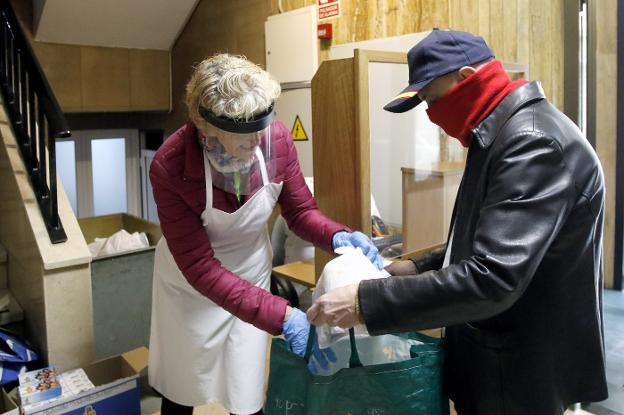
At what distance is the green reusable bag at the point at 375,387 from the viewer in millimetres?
1118

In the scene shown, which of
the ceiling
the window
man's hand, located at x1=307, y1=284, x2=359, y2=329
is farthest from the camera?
the window

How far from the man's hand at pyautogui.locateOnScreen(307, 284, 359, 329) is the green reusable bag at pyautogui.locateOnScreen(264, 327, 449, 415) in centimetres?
12

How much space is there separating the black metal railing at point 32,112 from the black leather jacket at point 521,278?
5.64 feet

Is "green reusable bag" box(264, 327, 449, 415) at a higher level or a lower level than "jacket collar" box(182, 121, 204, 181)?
lower

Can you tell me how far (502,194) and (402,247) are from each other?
3.78ft

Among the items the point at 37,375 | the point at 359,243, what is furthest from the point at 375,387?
the point at 37,375

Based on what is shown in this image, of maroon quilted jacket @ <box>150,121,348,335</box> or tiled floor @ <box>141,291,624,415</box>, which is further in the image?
tiled floor @ <box>141,291,624,415</box>

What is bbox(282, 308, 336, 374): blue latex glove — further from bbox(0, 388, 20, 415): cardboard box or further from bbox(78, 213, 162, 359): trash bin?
bbox(78, 213, 162, 359): trash bin

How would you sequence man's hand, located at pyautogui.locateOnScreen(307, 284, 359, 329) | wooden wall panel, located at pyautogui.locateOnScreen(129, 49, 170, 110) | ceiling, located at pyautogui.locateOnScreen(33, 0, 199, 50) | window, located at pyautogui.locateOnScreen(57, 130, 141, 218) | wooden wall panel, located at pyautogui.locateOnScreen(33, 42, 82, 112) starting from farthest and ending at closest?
window, located at pyautogui.locateOnScreen(57, 130, 141, 218)
wooden wall panel, located at pyautogui.locateOnScreen(129, 49, 170, 110)
wooden wall panel, located at pyautogui.locateOnScreen(33, 42, 82, 112)
ceiling, located at pyautogui.locateOnScreen(33, 0, 199, 50)
man's hand, located at pyautogui.locateOnScreen(307, 284, 359, 329)

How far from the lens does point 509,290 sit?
0.93 meters

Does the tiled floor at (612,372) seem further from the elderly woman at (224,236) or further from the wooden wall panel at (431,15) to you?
the wooden wall panel at (431,15)

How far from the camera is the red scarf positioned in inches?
41.4

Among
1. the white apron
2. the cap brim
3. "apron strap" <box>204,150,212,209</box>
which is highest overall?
the cap brim

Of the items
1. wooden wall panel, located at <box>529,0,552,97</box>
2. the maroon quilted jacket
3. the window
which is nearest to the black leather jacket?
the maroon quilted jacket
